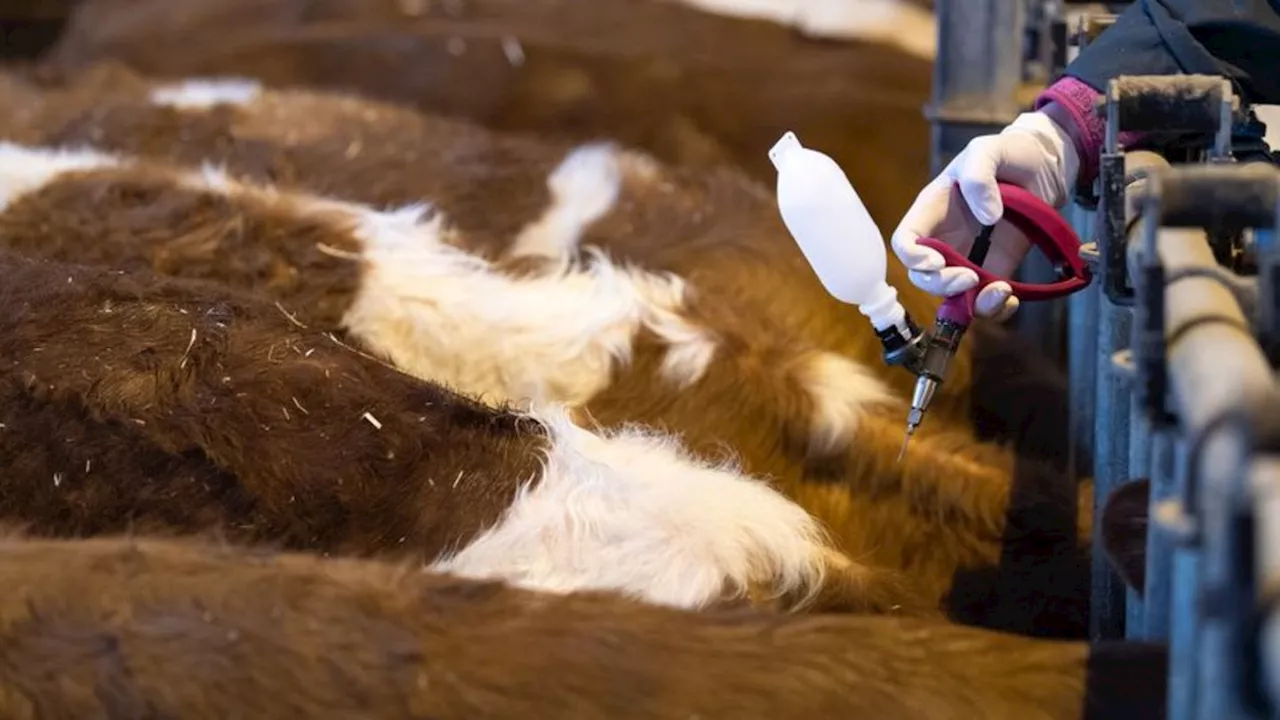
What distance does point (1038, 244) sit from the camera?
0.77 meters

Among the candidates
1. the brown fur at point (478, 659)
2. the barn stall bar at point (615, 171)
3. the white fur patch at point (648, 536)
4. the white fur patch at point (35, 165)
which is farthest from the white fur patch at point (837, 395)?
the white fur patch at point (35, 165)

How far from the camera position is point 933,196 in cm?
75

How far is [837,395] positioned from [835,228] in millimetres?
284

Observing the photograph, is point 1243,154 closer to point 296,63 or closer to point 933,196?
point 933,196

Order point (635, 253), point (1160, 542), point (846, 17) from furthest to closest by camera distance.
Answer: point (846, 17) → point (635, 253) → point (1160, 542)

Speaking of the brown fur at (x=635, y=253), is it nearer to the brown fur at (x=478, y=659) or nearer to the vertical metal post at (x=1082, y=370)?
the vertical metal post at (x=1082, y=370)

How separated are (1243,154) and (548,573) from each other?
44cm

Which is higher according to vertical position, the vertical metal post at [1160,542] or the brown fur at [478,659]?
the vertical metal post at [1160,542]

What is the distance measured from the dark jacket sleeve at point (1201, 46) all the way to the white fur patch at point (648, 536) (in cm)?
31

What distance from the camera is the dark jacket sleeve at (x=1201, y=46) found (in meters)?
0.75

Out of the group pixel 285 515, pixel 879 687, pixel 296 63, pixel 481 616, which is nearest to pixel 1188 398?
pixel 879 687

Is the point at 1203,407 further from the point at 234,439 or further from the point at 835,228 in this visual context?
the point at 234,439

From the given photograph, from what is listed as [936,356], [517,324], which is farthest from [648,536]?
[517,324]

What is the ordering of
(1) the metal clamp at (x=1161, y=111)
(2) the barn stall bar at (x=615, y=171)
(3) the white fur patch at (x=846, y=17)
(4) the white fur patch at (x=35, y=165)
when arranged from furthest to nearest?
(3) the white fur patch at (x=846, y=17) → (4) the white fur patch at (x=35, y=165) → (2) the barn stall bar at (x=615, y=171) → (1) the metal clamp at (x=1161, y=111)
